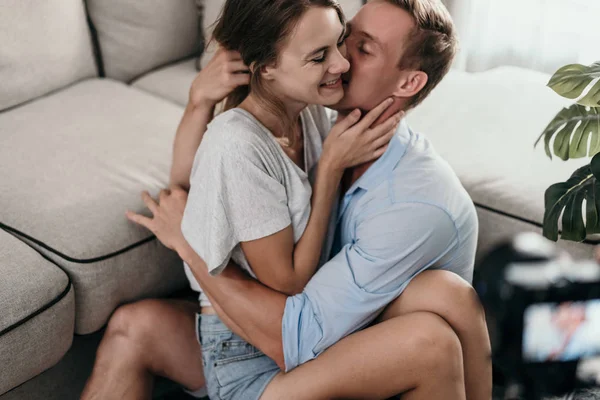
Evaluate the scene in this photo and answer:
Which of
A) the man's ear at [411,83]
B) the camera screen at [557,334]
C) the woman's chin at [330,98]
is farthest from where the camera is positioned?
the man's ear at [411,83]

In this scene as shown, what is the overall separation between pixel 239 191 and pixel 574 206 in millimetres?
606

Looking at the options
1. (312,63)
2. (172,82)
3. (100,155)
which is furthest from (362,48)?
(172,82)

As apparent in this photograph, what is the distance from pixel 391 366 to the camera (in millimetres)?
1205

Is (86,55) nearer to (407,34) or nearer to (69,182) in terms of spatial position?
(69,182)

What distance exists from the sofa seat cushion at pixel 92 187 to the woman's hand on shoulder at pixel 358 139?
485 millimetres

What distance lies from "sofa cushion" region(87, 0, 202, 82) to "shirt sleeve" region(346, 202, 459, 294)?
1343mm

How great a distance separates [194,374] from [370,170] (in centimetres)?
57

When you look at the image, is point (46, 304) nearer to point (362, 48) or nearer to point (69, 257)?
point (69, 257)

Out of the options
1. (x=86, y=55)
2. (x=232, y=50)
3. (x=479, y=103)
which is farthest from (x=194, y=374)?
(x=86, y=55)

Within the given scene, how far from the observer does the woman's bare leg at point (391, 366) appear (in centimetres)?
119

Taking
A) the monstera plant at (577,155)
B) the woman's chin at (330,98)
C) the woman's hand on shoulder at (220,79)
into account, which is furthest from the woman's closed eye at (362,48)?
the monstera plant at (577,155)

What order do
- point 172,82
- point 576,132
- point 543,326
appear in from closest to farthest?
point 543,326, point 576,132, point 172,82

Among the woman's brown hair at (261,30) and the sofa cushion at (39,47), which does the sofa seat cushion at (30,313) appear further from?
the sofa cushion at (39,47)

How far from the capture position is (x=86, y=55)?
2244 mm
